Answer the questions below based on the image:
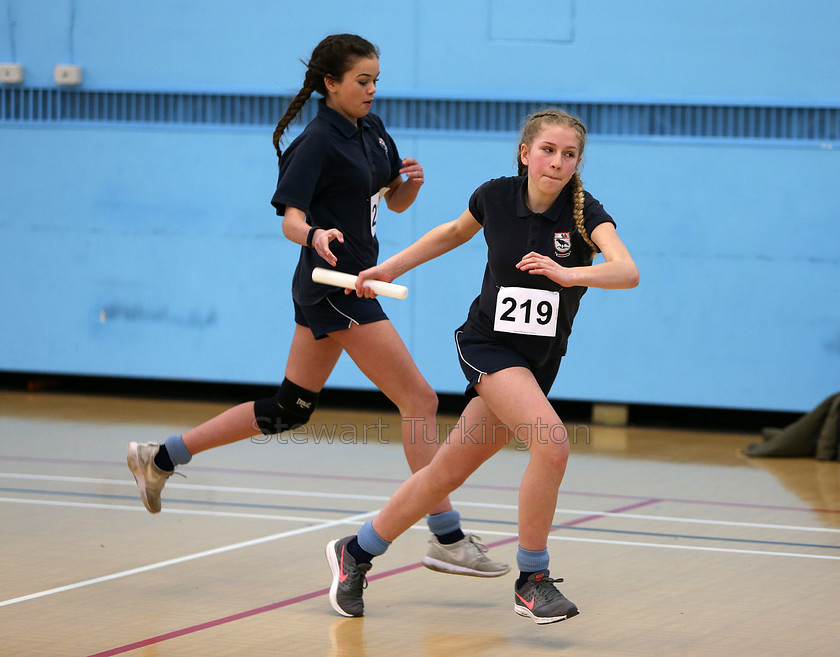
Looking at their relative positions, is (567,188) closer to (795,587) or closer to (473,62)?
(795,587)

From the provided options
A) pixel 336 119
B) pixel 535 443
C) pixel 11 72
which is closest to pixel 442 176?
pixel 11 72

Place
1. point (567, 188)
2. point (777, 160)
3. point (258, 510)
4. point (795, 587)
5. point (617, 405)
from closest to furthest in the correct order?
point (567, 188), point (795, 587), point (258, 510), point (777, 160), point (617, 405)

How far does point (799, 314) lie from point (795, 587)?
13.6 feet

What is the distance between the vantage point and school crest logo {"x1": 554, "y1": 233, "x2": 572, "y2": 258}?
11.8ft

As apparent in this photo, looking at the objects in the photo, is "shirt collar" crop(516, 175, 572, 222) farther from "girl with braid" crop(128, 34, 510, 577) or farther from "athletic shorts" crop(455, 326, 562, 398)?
"girl with braid" crop(128, 34, 510, 577)

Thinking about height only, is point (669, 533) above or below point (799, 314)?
below

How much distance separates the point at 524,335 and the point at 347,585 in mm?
983

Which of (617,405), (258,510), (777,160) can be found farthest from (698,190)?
(258,510)

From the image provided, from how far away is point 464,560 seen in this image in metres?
4.02

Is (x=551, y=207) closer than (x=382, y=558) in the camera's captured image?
Yes

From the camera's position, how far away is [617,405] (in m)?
8.61

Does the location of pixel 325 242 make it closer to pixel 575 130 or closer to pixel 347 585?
pixel 575 130

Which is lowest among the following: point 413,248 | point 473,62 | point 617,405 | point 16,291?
point 617,405

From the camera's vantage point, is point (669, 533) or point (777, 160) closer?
point (669, 533)
